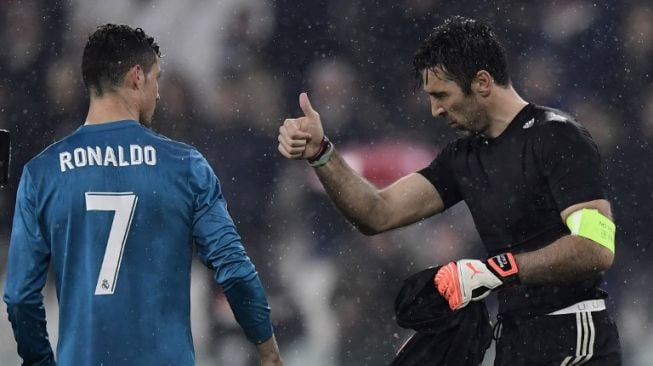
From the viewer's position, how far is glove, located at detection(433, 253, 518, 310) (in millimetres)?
3516

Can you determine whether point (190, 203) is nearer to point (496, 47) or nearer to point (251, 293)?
point (251, 293)

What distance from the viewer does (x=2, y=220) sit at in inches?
266

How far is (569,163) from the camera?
11.9 feet

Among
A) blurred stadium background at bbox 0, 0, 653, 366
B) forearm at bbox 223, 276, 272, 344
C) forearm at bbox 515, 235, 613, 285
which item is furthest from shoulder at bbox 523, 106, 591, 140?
blurred stadium background at bbox 0, 0, 653, 366

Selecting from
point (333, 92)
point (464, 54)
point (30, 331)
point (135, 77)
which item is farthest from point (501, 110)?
point (333, 92)

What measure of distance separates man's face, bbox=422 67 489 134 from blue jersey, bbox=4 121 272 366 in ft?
3.47

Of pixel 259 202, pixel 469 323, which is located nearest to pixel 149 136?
pixel 469 323

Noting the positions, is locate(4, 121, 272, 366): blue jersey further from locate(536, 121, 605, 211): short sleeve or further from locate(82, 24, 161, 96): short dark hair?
locate(536, 121, 605, 211): short sleeve

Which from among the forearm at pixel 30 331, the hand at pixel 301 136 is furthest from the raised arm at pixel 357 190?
the forearm at pixel 30 331

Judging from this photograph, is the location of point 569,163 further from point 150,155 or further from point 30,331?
point 30,331

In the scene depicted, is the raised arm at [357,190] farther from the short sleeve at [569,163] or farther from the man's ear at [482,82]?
the short sleeve at [569,163]

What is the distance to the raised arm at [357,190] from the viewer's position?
3775 millimetres

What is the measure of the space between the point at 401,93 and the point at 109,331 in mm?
3837

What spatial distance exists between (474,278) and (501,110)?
2.39ft
